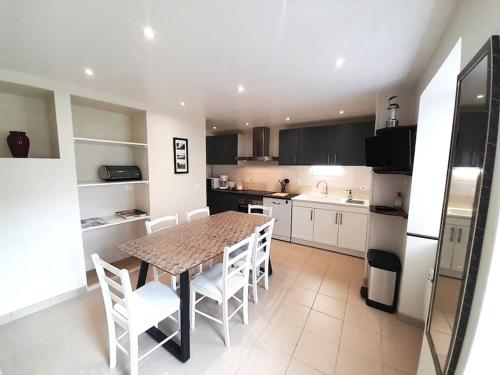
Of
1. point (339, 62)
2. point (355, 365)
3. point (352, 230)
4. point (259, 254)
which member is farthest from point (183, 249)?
point (352, 230)

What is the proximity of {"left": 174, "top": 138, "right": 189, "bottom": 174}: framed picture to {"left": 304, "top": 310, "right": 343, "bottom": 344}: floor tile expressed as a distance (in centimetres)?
287

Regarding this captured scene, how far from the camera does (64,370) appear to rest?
1.51 m

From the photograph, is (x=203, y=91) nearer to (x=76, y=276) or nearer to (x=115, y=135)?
(x=115, y=135)

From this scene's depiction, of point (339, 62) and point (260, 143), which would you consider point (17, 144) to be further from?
point (260, 143)

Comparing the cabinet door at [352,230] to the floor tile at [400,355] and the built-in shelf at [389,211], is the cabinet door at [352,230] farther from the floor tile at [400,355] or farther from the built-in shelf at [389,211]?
the floor tile at [400,355]

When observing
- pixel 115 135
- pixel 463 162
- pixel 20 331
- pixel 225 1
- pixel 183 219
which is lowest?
pixel 20 331

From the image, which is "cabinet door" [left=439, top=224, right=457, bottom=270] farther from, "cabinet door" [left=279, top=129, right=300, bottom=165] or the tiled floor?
"cabinet door" [left=279, top=129, right=300, bottom=165]

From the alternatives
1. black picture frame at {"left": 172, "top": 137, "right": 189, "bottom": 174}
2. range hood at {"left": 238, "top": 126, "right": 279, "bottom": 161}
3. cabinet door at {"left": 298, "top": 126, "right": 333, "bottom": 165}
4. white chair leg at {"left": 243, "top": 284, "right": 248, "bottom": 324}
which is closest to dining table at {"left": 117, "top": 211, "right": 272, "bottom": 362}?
white chair leg at {"left": 243, "top": 284, "right": 248, "bottom": 324}

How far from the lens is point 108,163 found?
2.95 meters

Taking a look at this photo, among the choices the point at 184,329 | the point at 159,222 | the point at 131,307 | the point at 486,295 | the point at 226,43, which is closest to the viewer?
the point at 486,295

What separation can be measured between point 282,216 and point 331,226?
3.02 feet

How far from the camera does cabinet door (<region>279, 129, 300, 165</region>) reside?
4059 mm

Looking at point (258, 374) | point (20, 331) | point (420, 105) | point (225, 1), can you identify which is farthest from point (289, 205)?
point (20, 331)

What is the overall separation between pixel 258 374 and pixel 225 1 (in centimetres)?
242
